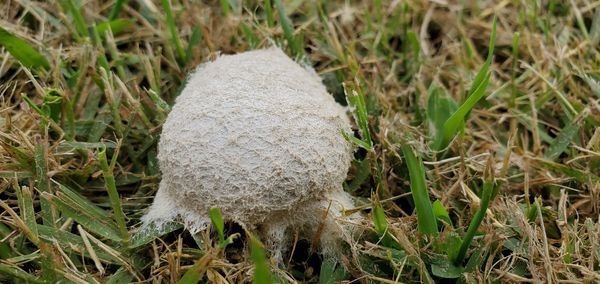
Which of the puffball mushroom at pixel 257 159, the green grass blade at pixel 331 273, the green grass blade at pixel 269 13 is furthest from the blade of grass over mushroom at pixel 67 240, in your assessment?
the green grass blade at pixel 269 13

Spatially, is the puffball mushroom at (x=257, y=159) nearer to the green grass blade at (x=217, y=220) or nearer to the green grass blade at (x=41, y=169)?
the green grass blade at (x=217, y=220)

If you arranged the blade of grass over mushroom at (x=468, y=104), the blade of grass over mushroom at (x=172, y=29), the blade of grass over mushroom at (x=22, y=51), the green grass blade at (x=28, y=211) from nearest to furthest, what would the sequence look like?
the green grass blade at (x=28, y=211), the blade of grass over mushroom at (x=468, y=104), the blade of grass over mushroom at (x=22, y=51), the blade of grass over mushroom at (x=172, y=29)

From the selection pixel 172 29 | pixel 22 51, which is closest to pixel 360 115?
pixel 172 29

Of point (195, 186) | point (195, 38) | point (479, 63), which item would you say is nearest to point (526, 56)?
point (479, 63)

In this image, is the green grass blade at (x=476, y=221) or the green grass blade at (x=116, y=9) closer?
the green grass blade at (x=476, y=221)

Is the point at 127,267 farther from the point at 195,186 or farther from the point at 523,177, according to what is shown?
the point at 523,177

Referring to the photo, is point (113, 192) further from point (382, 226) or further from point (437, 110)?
point (437, 110)
